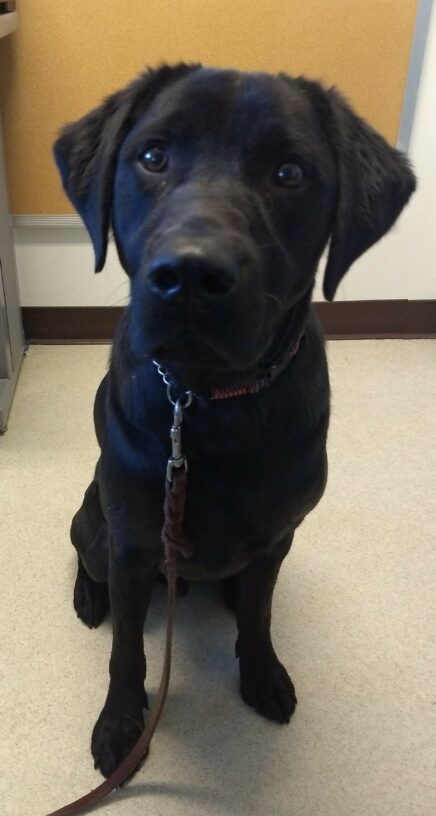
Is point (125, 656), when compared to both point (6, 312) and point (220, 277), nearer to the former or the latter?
point (220, 277)

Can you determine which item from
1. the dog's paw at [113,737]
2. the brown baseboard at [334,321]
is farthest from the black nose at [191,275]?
the brown baseboard at [334,321]

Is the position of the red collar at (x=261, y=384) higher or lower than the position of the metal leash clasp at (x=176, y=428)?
higher

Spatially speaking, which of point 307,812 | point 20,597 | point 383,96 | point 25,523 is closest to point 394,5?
point 383,96

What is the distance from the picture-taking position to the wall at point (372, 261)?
2.21 metres

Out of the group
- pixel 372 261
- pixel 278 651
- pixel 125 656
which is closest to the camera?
pixel 125 656

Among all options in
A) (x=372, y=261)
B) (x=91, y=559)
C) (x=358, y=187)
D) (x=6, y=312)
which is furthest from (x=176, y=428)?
(x=372, y=261)

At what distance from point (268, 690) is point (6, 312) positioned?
1266 mm

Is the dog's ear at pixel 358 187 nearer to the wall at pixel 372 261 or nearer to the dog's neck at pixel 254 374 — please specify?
the dog's neck at pixel 254 374

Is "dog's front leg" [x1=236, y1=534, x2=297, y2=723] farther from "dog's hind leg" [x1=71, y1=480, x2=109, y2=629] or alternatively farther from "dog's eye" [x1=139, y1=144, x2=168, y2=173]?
"dog's eye" [x1=139, y1=144, x2=168, y2=173]

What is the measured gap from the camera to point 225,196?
787mm

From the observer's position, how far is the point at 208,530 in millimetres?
994

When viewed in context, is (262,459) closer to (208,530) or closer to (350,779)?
(208,530)

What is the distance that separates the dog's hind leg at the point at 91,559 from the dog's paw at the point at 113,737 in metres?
0.22

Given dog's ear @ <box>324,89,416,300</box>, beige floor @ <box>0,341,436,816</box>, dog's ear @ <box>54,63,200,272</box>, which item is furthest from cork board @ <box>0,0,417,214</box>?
dog's ear @ <box>324,89,416,300</box>
